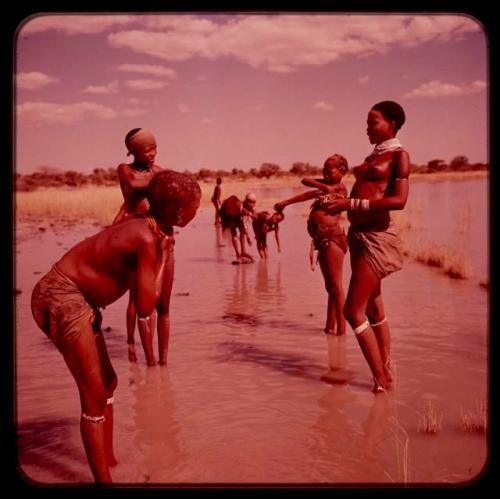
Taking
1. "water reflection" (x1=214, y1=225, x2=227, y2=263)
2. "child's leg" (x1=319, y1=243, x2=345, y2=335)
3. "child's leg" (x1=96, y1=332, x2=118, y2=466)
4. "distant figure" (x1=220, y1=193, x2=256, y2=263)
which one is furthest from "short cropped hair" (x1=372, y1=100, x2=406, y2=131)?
"water reflection" (x1=214, y1=225, x2=227, y2=263)

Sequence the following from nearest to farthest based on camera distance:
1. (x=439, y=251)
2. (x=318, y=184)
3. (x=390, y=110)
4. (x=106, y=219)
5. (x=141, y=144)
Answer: (x=390, y=110), (x=141, y=144), (x=318, y=184), (x=439, y=251), (x=106, y=219)

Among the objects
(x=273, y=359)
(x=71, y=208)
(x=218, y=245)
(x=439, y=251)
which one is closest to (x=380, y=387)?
(x=273, y=359)

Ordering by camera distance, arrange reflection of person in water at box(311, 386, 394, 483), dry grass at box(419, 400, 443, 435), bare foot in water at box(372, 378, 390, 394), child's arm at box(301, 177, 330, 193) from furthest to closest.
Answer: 1. child's arm at box(301, 177, 330, 193)
2. bare foot in water at box(372, 378, 390, 394)
3. dry grass at box(419, 400, 443, 435)
4. reflection of person in water at box(311, 386, 394, 483)

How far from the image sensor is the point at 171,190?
3.12 m

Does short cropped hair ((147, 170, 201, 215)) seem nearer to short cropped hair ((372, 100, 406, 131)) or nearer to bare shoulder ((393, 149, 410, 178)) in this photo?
bare shoulder ((393, 149, 410, 178))

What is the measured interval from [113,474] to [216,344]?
2689mm

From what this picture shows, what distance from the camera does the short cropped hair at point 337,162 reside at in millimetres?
5586

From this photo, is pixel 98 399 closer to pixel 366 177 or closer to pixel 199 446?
pixel 199 446

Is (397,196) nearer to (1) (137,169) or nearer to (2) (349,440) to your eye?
(2) (349,440)

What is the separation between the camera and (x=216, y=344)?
617cm

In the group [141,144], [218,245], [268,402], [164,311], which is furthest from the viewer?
[218,245]

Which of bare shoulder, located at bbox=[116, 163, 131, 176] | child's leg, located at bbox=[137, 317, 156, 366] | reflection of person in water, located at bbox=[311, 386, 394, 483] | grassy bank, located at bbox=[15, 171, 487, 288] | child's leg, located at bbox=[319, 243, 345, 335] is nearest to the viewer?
reflection of person in water, located at bbox=[311, 386, 394, 483]

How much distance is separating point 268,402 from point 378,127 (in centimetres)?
223

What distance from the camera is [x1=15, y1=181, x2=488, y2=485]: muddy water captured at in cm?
363
